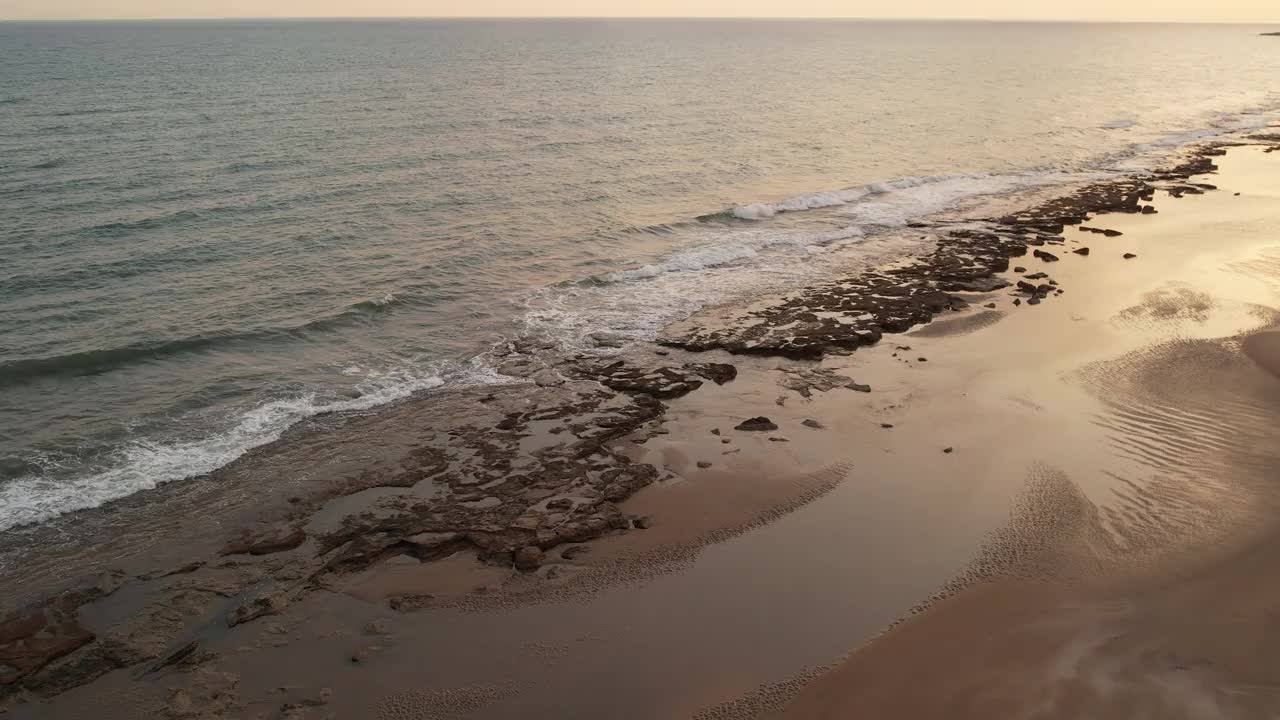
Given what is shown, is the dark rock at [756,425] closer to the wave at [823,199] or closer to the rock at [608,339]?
the rock at [608,339]

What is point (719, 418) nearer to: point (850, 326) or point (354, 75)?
point (850, 326)

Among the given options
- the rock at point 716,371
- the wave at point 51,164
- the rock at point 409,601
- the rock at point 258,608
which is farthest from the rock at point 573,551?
the wave at point 51,164

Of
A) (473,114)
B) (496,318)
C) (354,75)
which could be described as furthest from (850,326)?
(354,75)

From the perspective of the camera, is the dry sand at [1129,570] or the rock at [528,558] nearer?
the dry sand at [1129,570]

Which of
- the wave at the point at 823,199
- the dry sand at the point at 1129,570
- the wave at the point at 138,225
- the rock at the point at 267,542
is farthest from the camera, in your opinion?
the wave at the point at 823,199

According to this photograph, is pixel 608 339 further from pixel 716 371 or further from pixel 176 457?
pixel 176 457

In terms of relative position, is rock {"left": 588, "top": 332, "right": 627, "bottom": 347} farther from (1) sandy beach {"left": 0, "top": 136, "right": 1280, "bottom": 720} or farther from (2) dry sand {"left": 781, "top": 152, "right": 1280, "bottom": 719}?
(2) dry sand {"left": 781, "top": 152, "right": 1280, "bottom": 719}
